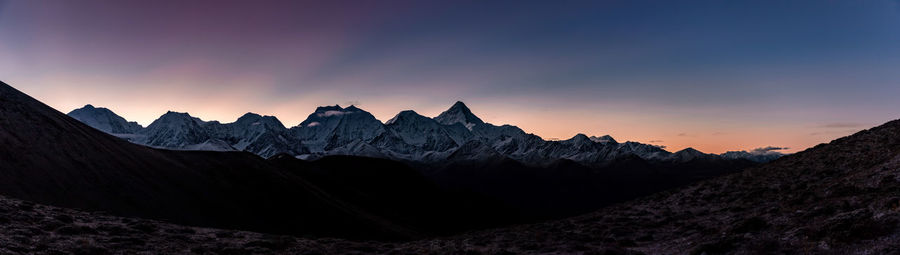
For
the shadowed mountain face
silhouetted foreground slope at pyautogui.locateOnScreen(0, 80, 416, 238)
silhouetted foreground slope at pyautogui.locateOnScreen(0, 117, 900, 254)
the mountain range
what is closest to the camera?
the shadowed mountain face

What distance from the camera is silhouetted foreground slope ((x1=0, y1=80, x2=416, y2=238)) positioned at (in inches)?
1805

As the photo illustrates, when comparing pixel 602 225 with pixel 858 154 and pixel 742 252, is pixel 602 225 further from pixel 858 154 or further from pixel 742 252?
pixel 858 154

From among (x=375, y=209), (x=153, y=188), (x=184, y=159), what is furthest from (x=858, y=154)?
(x=375, y=209)

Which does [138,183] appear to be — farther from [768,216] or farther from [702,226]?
[768,216]

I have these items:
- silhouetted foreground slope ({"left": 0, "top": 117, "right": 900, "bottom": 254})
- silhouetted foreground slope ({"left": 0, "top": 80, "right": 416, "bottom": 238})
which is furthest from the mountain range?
silhouetted foreground slope ({"left": 0, "top": 80, "right": 416, "bottom": 238})

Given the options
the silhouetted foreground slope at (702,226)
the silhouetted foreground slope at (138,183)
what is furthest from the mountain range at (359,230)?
the silhouetted foreground slope at (138,183)

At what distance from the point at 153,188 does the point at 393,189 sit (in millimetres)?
129807

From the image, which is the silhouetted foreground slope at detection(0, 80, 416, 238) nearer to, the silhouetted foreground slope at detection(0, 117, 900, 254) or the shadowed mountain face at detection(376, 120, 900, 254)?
the silhouetted foreground slope at detection(0, 117, 900, 254)

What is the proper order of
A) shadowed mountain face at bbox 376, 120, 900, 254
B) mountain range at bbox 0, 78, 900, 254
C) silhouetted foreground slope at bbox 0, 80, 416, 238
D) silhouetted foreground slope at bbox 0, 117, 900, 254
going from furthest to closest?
1. silhouetted foreground slope at bbox 0, 80, 416, 238
2. mountain range at bbox 0, 78, 900, 254
3. silhouetted foreground slope at bbox 0, 117, 900, 254
4. shadowed mountain face at bbox 376, 120, 900, 254

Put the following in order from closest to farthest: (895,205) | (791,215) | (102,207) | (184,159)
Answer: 1. (895,205)
2. (791,215)
3. (102,207)
4. (184,159)

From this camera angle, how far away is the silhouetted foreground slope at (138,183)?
4584cm

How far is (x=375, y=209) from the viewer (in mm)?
133375

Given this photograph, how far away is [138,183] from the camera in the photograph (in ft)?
193

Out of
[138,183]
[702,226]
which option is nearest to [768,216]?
[702,226]
